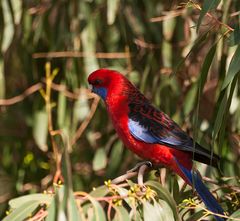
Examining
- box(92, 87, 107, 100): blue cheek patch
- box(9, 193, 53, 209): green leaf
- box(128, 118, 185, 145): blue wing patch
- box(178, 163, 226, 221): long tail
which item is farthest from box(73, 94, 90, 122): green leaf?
box(9, 193, 53, 209): green leaf

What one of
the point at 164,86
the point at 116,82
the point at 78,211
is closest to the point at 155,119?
the point at 116,82

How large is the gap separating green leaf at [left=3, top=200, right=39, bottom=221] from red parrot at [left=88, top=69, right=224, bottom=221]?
93cm

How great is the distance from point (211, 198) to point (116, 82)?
50.6 inches

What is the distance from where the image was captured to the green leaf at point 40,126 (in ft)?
17.0

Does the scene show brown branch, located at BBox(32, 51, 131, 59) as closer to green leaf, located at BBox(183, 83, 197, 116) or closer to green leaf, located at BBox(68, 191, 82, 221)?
green leaf, located at BBox(183, 83, 197, 116)

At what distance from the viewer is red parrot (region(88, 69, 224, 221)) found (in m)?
3.89

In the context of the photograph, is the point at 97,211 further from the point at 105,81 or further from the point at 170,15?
the point at 170,15

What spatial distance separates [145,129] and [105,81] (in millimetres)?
522

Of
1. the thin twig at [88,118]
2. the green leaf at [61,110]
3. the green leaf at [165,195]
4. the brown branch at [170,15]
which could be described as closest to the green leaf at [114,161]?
the thin twig at [88,118]

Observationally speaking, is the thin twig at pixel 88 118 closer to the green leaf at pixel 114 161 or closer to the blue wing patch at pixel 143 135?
the green leaf at pixel 114 161

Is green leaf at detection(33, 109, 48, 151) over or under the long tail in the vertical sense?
under

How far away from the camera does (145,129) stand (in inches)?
160

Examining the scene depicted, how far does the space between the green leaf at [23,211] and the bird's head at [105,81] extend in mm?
1494

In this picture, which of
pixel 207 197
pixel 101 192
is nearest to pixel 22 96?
pixel 207 197
